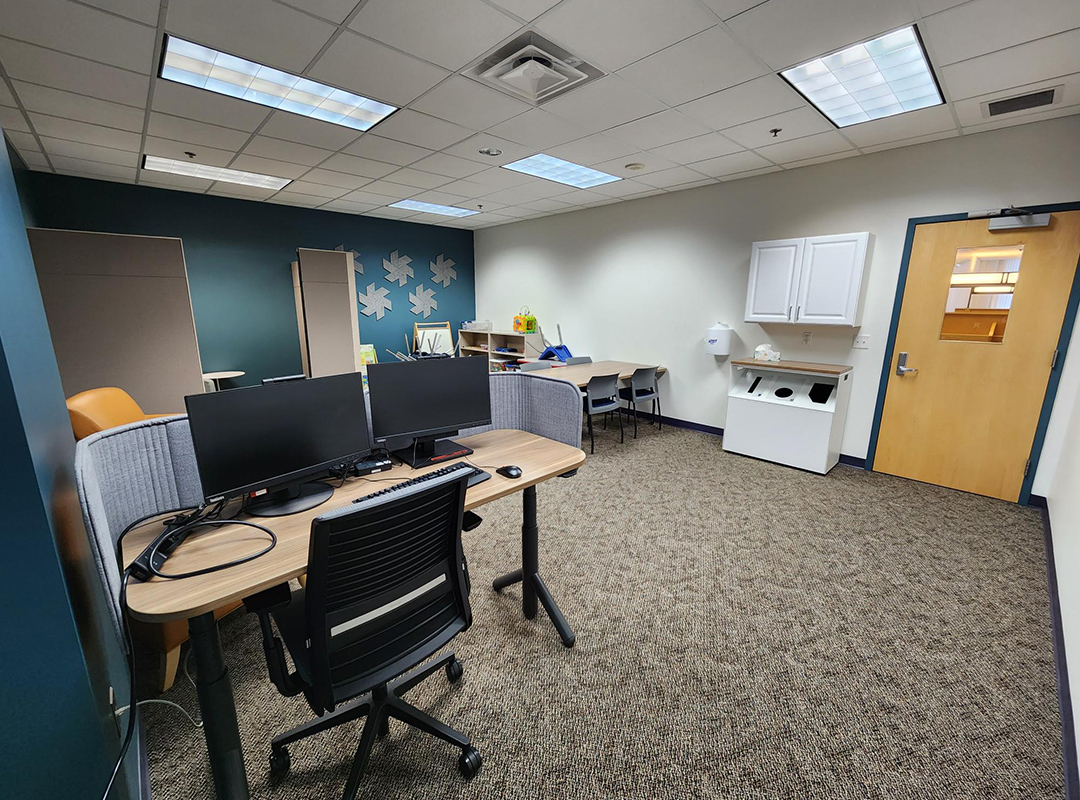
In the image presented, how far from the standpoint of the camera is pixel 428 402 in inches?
78.2

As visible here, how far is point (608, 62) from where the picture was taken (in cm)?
227

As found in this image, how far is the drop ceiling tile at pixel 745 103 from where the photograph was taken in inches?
98.5

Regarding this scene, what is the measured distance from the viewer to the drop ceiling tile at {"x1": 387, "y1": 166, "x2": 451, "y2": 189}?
4.17 metres

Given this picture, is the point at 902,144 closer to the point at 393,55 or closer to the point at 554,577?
the point at 393,55

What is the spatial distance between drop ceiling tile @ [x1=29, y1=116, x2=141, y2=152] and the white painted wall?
15.1 feet

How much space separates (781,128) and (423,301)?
563 cm

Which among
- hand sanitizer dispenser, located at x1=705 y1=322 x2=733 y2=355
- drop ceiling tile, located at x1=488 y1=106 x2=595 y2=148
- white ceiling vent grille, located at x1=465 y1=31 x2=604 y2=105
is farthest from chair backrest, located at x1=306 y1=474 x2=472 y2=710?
hand sanitizer dispenser, located at x1=705 y1=322 x2=733 y2=355

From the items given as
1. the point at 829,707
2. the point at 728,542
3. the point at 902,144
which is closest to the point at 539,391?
the point at 728,542

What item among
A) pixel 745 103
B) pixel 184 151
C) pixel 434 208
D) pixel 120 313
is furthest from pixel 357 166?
pixel 745 103

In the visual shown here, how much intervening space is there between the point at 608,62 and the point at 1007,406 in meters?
3.82

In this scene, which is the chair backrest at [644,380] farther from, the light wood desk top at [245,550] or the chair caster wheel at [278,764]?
the chair caster wheel at [278,764]

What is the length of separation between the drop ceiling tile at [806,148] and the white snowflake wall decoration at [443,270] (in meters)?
5.20

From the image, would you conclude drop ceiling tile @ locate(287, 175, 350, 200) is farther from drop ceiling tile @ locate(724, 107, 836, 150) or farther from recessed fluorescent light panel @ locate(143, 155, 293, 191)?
drop ceiling tile @ locate(724, 107, 836, 150)

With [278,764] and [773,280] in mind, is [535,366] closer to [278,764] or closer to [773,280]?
[773,280]
